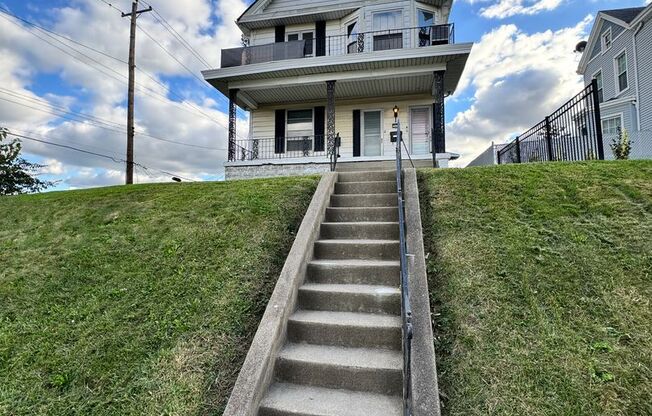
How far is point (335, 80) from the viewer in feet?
39.8

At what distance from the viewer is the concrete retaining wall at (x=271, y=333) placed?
2.31 metres

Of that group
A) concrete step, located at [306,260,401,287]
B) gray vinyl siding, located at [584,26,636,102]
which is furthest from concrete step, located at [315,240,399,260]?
gray vinyl siding, located at [584,26,636,102]

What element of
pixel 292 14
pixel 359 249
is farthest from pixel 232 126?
pixel 359 249

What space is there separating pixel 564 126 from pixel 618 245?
5.21m

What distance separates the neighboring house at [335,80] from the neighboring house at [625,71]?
22.3 feet

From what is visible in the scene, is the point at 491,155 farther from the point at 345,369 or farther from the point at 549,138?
the point at 345,369

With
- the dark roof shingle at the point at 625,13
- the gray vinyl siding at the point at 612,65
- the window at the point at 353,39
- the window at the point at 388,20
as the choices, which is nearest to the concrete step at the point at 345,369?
the window at the point at 353,39

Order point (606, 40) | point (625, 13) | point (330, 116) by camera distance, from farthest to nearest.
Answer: point (606, 40) < point (625, 13) < point (330, 116)

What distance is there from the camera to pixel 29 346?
3059 mm

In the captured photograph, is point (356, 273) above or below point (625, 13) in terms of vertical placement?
below

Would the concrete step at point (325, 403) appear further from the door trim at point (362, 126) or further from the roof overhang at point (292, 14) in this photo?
the roof overhang at point (292, 14)

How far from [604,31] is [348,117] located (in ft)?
44.5

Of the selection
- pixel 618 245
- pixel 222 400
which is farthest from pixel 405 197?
pixel 222 400

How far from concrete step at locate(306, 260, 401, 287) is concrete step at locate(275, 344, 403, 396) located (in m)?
0.82
